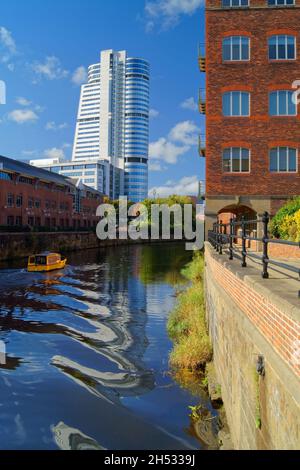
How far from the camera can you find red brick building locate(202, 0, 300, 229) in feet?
78.3

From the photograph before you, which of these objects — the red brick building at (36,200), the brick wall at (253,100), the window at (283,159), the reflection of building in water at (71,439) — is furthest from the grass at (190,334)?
the red brick building at (36,200)

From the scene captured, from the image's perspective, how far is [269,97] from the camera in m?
24.0

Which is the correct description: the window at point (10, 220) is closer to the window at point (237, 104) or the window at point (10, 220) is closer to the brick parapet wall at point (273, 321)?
the window at point (237, 104)

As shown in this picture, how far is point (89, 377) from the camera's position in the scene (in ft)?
37.3

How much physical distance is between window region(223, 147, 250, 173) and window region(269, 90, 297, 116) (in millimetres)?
2797

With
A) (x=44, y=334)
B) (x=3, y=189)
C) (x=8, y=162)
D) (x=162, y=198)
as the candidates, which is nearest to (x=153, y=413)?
(x=44, y=334)

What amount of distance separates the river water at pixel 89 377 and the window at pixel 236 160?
8600mm

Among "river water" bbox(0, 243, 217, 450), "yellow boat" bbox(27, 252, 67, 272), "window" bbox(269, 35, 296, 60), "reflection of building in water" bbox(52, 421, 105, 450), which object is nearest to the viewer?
"reflection of building in water" bbox(52, 421, 105, 450)

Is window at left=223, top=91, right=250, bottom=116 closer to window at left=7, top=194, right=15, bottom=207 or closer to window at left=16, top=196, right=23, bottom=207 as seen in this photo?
window at left=7, top=194, right=15, bottom=207

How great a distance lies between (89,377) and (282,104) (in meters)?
19.6

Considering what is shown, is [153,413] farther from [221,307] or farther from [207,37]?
[207,37]

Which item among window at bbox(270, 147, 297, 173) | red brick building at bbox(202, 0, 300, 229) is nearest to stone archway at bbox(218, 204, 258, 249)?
red brick building at bbox(202, 0, 300, 229)

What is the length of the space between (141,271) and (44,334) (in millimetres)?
22260
